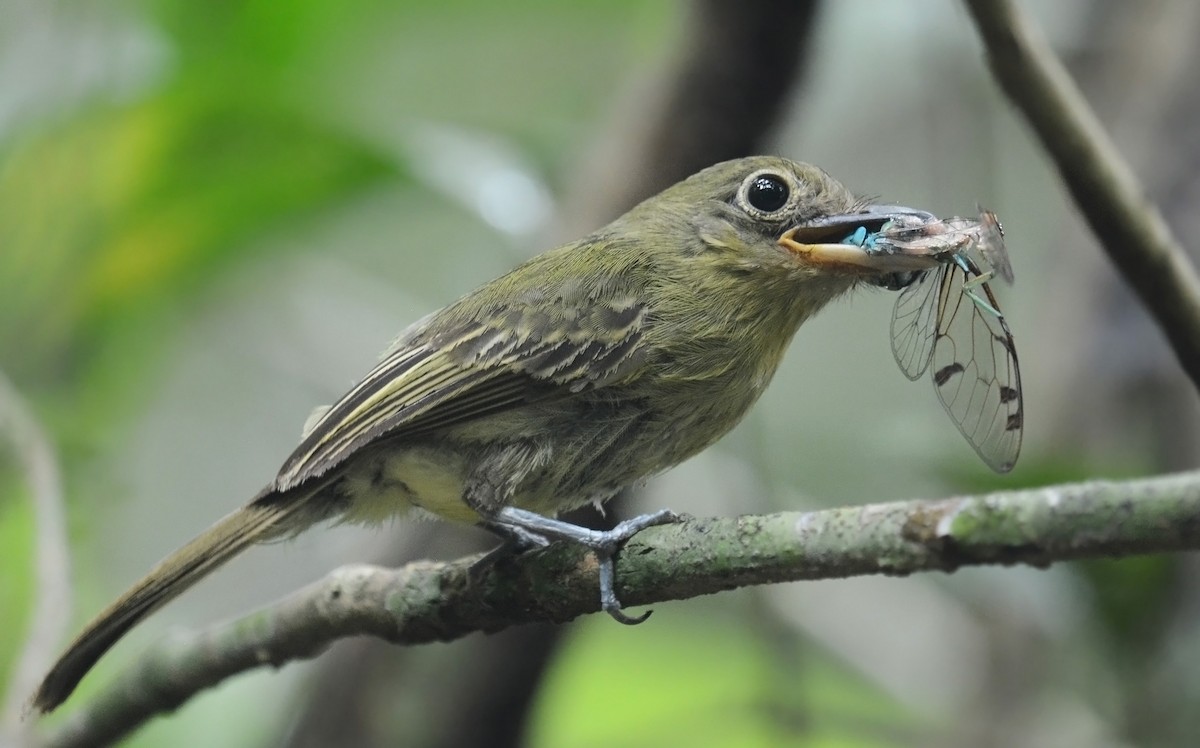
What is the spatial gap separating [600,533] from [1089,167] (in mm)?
1103

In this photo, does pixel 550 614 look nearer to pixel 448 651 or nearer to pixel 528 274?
pixel 528 274

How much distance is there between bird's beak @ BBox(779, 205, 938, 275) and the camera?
2.58 metres

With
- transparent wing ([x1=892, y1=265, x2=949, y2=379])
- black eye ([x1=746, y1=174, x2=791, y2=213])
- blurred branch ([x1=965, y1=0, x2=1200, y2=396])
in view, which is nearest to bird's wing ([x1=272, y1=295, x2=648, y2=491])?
black eye ([x1=746, y1=174, x2=791, y2=213])

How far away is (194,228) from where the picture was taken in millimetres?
4328

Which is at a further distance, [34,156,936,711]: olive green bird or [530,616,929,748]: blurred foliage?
[530,616,929,748]: blurred foliage

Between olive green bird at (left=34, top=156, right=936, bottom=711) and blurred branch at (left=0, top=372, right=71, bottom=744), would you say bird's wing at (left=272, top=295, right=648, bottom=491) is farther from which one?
blurred branch at (left=0, top=372, right=71, bottom=744)

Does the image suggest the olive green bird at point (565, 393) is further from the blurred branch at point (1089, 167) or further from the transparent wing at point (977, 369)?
the blurred branch at point (1089, 167)

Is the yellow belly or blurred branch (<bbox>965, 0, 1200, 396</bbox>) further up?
blurred branch (<bbox>965, 0, 1200, 396</bbox>)

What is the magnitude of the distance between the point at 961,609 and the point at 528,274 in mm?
2699

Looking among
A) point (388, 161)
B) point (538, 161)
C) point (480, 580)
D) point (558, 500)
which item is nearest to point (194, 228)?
point (388, 161)

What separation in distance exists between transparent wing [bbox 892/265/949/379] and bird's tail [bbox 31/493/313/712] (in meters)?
1.35

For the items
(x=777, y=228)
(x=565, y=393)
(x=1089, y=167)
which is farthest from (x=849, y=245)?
(x=565, y=393)

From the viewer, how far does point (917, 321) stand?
2.63m

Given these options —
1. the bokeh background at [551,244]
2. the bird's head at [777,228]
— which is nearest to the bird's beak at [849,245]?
the bird's head at [777,228]
